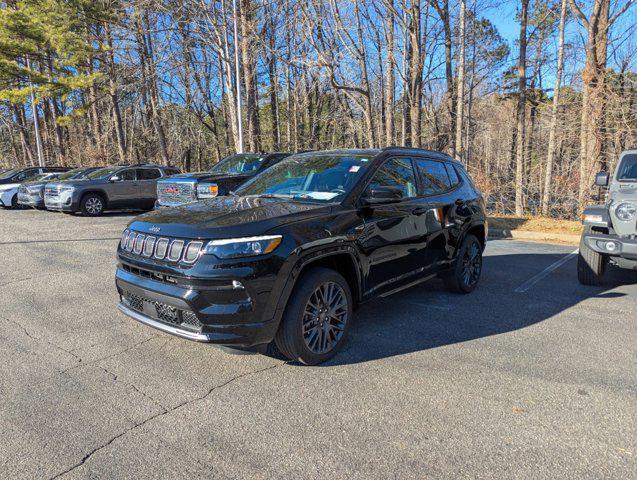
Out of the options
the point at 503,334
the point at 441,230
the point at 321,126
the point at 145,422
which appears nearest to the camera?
the point at 145,422

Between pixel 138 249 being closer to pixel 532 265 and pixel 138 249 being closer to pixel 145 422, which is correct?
pixel 145 422

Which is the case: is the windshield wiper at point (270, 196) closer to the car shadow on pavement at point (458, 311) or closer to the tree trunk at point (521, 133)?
the car shadow on pavement at point (458, 311)

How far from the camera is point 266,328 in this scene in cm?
328

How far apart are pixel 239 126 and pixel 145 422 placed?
1583 cm

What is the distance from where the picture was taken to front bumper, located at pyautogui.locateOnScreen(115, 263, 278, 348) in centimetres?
316

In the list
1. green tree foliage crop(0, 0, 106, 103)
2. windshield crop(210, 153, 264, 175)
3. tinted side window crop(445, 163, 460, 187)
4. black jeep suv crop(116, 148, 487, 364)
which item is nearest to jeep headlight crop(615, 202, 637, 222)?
tinted side window crop(445, 163, 460, 187)

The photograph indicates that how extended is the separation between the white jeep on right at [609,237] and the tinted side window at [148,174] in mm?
13732

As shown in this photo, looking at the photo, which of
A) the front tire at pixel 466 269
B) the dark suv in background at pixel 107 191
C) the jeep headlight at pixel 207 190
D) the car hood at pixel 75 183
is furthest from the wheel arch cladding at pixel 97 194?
the front tire at pixel 466 269

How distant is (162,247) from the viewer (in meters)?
3.39

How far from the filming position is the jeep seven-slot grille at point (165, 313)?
10.7 ft

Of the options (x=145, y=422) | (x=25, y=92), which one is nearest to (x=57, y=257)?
(x=145, y=422)

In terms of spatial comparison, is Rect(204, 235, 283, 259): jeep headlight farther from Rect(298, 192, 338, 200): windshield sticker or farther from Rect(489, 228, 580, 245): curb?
→ Rect(489, 228, 580, 245): curb

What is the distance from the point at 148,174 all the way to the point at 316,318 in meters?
13.9

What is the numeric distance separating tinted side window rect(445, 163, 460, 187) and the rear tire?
6.09 feet
